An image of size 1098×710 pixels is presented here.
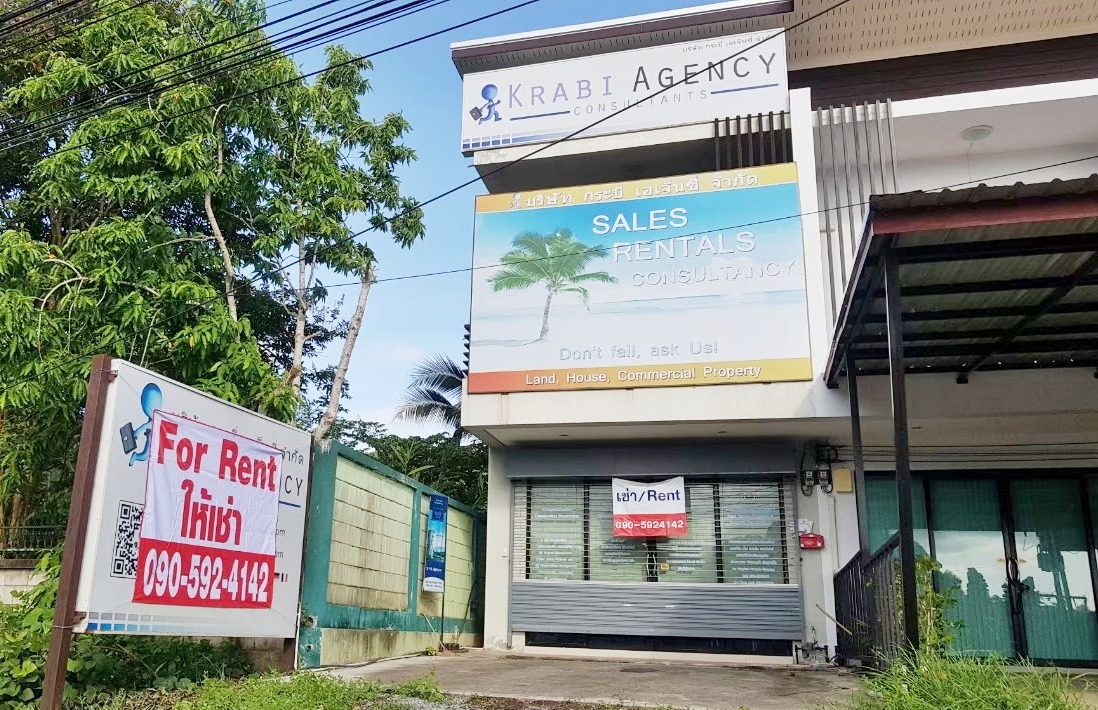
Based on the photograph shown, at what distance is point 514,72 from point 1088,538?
32.2ft

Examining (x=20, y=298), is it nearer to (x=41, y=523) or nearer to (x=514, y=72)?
(x=41, y=523)

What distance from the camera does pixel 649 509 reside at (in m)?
11.0

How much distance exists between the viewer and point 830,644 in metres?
10.1

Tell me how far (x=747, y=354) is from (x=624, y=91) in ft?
14.3

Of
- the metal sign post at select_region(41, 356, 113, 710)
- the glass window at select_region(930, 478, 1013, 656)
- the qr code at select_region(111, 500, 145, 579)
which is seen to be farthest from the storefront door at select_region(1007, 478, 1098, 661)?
the metal sign post at select_region(41, 356, 113, 710)

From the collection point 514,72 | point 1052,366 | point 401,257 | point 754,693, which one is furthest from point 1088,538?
point 514,72

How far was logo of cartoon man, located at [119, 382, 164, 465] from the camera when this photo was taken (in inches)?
207

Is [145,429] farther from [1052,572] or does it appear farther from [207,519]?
[1052,572]

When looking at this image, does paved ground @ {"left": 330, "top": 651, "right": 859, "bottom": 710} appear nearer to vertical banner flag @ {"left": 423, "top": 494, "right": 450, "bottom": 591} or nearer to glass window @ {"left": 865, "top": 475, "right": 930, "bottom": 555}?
vertical banner flag @ {"left": 423, "top": 494, "right": 450, "bottom": 591}

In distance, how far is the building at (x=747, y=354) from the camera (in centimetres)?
1002

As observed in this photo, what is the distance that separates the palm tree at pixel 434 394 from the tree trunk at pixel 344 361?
24.6 ft

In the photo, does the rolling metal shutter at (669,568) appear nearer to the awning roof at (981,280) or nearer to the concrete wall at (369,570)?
the concrete wall at (369,570)

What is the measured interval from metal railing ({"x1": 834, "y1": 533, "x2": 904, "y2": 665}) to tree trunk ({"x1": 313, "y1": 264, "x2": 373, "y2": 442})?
550cm

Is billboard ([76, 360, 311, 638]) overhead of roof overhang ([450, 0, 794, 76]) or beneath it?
beneath
